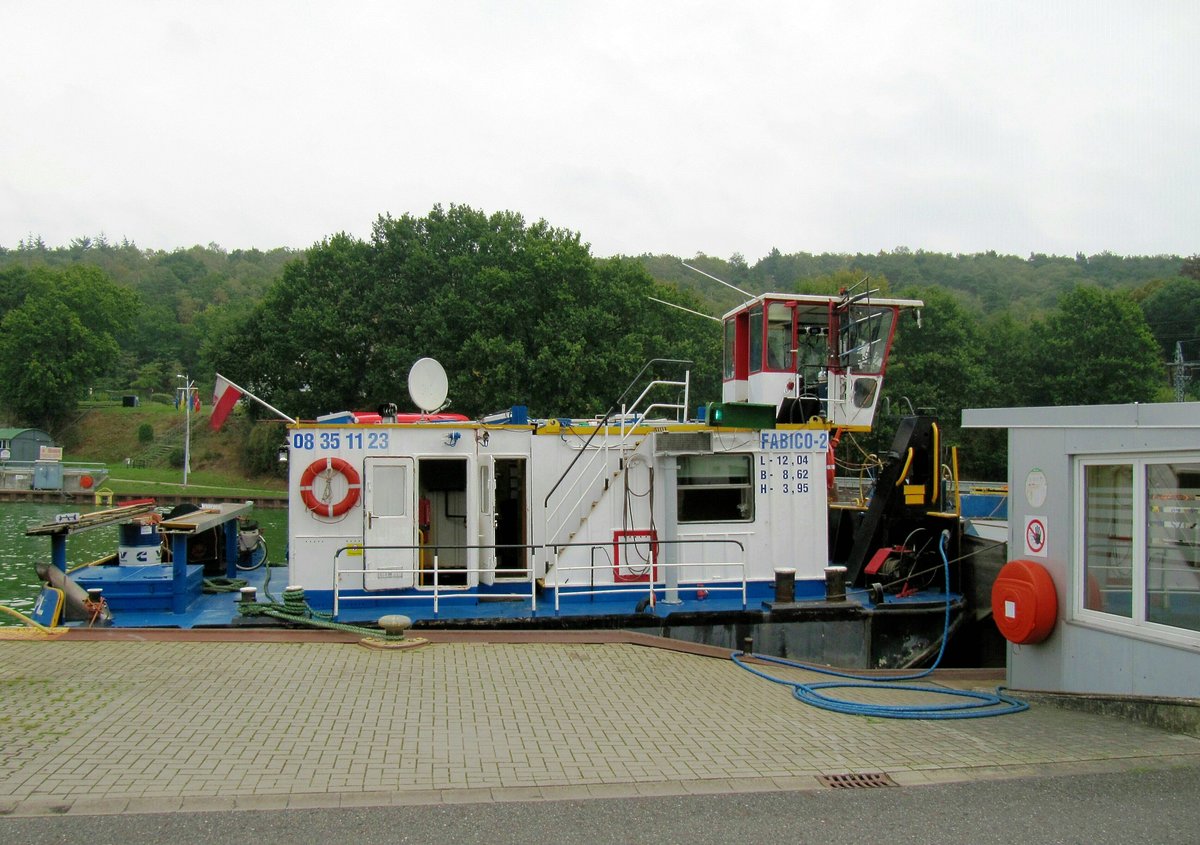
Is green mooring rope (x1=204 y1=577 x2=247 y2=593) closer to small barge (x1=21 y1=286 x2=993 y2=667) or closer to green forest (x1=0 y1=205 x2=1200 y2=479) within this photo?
small barge (x1=21 y1=286 x2=993 y2=667)

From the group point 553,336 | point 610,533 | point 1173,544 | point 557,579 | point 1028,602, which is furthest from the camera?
point 553,336

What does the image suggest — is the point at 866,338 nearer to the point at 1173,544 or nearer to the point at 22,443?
the point at 1173,544

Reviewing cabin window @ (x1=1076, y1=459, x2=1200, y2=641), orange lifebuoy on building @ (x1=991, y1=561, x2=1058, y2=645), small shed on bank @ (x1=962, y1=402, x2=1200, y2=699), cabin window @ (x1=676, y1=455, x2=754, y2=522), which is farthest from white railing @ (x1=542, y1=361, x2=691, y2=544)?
cabin window @ (x1=1076, y1=459, x2=1200, y2=641)

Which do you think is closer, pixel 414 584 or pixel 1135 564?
pixel 1135 564

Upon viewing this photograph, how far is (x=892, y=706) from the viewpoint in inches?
337

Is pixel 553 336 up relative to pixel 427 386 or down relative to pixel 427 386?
up

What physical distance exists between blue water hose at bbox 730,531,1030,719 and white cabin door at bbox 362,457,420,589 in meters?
4.08

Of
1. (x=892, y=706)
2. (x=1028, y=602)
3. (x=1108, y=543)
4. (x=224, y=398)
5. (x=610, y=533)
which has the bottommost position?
(x=892, y=706)

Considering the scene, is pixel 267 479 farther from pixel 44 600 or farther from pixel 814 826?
pixel 814 826

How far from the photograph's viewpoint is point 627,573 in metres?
12.2

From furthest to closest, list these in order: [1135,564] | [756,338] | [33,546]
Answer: [33,546] < [756,338] < [1135,564]

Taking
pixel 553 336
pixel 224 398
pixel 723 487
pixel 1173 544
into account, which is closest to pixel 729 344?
pixel 723 487

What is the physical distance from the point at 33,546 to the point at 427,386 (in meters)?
26.3

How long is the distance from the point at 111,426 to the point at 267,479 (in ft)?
99.2
